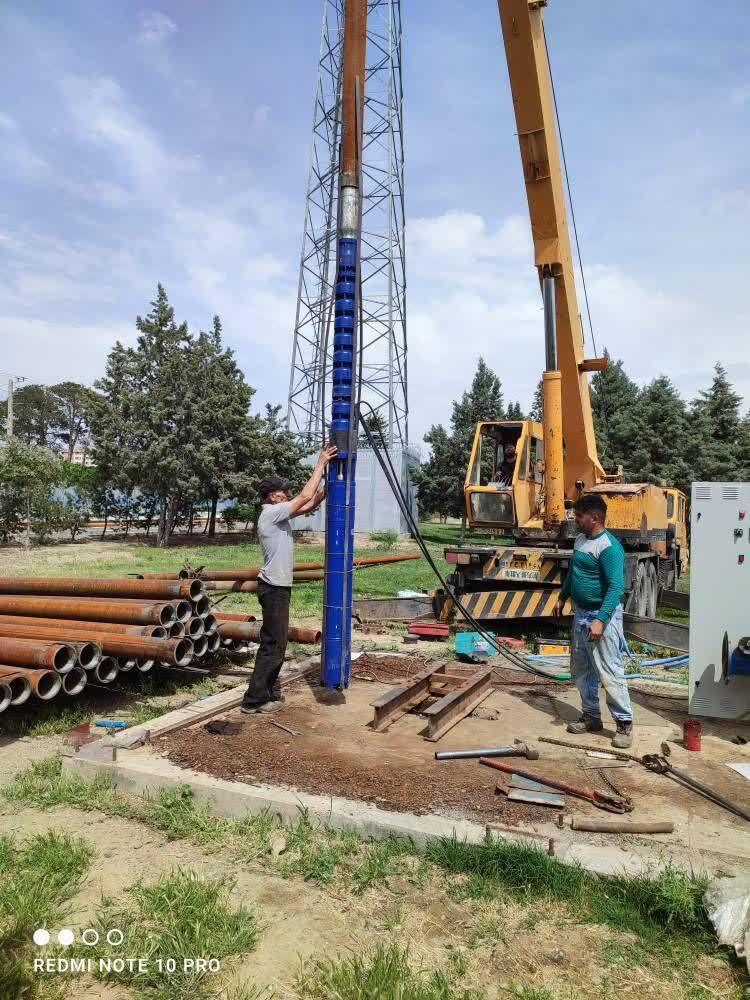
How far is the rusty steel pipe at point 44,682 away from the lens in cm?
556

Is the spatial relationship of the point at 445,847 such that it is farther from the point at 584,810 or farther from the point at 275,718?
the point at 275,718

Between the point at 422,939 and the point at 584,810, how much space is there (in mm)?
1548

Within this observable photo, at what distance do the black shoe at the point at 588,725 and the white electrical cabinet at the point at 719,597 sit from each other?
101 centimetres

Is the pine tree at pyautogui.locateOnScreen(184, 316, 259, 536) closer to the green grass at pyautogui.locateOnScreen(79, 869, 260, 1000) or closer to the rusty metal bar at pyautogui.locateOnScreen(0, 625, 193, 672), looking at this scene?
the rusty metal bar at pyautogui.locateOnScreen(0, 625, 193, 672)

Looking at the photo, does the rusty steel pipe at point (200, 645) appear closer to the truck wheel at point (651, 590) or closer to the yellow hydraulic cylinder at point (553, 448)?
the yellow hydraulic cylinder at point (553, 448)

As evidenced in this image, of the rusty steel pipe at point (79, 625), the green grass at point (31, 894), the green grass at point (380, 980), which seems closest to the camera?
the green grass at point (380, 980)

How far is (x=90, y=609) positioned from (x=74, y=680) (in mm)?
1206

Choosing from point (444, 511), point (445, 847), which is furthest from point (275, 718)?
point (444, 511)

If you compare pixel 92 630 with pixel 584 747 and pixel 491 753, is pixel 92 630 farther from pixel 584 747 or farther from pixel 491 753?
pixel 584 747

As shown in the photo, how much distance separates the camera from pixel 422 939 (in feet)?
10.2

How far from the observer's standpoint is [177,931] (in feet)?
9.93

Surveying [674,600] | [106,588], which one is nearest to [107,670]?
[106,588]

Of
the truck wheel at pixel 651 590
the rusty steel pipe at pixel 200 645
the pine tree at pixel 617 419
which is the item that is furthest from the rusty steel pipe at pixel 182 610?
the pine tree at pixel 617 419

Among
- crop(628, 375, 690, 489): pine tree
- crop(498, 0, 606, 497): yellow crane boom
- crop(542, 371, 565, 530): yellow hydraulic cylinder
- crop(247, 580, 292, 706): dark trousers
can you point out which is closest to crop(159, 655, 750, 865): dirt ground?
crop(247, 580, 292, 706): dark trousers
